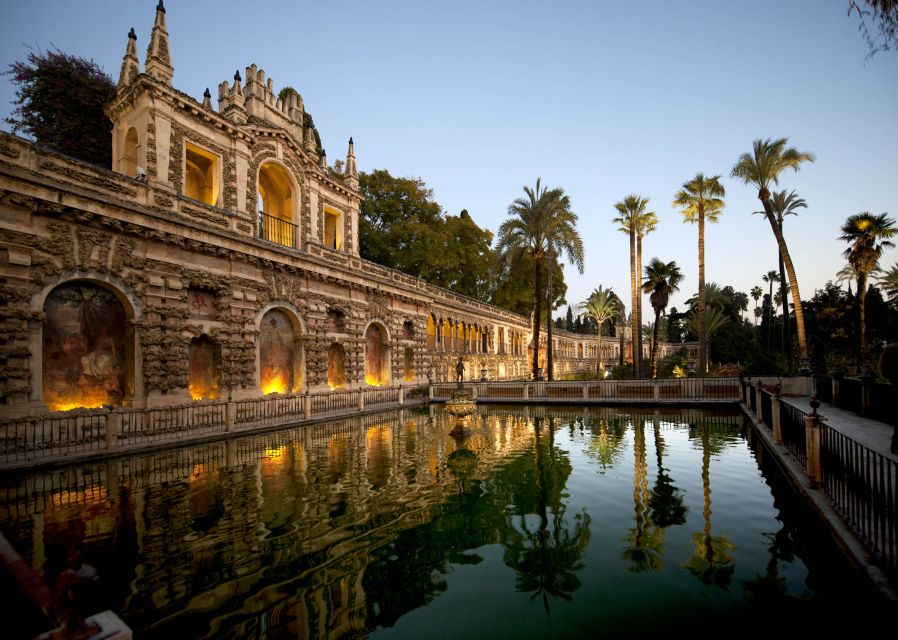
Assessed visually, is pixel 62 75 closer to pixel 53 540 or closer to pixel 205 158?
pixel 205 158

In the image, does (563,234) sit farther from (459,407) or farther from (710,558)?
(710,558)

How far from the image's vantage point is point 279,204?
26.2 meters

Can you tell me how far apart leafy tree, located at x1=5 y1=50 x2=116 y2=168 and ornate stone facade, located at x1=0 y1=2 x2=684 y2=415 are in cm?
800

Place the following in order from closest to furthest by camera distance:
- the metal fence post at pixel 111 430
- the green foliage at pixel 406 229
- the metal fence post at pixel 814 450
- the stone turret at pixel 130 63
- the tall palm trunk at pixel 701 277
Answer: the metal fence post at pixel 814 450 → the metal fence post at pixel 111 430 → the stone turret at pixel 130 63 → the tall palm trunk at pixel 701 277 → the green foliage at pixel 406 229

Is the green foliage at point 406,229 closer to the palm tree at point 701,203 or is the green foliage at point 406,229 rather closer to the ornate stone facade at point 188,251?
the ornate stone facade at point 188,251

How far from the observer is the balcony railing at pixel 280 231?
81.4 ft

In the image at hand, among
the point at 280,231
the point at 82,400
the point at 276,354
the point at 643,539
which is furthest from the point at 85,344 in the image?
the point at 643,539

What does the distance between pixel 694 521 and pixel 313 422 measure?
1478 centimetres

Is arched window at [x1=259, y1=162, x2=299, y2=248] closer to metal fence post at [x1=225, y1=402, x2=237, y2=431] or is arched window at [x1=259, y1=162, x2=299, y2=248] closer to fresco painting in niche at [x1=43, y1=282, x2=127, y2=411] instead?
fresco painting in niche at [x1=43, y1=282, x2=127, y2=411]

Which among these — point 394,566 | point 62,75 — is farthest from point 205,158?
point 394,566

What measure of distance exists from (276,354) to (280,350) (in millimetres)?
316

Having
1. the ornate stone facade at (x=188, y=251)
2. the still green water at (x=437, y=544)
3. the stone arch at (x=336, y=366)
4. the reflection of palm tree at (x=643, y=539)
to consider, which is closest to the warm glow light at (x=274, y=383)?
the ornate stone facade at (x=188, y=251)

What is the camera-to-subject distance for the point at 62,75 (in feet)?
83.3

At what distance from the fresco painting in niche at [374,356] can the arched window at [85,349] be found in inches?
568
